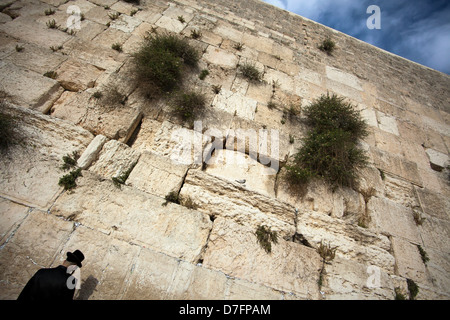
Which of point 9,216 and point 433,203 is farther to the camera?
point 433,203

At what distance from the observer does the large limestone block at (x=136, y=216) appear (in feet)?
8.35

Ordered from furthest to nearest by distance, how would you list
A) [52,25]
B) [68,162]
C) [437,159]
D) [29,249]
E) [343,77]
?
[343,77]
[437,159]
[52,25]
[68,162]
[29,249]

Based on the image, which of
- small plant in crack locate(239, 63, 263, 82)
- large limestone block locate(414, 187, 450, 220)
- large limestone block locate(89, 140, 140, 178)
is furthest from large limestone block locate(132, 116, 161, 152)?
large limestone block locate(414, 187, 450, 220)

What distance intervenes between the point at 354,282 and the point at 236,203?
6.57 feet

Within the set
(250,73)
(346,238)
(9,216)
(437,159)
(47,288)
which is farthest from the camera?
(437,159)

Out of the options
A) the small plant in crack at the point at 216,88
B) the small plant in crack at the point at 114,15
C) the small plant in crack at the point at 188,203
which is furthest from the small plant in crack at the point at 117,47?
the small plant in crack at the point at 188,203

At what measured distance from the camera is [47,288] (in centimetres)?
184

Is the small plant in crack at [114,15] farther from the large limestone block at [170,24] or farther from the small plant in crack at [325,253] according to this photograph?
the small plant in crack at [325,253]

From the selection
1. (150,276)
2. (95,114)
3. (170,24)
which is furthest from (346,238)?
(170,24)

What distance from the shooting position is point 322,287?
271 centimetres

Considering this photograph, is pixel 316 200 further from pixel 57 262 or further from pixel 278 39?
pixel 278 39

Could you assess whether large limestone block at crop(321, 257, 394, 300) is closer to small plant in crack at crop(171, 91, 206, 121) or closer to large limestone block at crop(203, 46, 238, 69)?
small plant in crack at crop(171, 91, 206, 121)

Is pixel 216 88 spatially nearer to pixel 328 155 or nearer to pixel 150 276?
pixel 328 155

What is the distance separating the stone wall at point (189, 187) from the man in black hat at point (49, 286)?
32 centimetres
